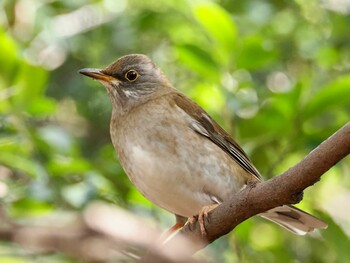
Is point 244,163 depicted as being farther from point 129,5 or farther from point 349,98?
point 129,5

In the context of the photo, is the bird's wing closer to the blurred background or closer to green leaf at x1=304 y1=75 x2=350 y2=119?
the blurred background

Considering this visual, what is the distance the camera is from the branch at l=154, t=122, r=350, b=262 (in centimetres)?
207

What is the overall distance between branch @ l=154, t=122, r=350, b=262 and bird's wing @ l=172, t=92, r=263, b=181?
148 centimetres

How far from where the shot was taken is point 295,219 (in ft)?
14.8

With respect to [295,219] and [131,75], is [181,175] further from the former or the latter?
[131,75]

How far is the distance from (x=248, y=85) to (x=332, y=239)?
144cm

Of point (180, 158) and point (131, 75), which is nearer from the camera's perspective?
point (180, 158)

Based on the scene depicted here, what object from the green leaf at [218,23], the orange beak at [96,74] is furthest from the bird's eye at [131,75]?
the green leaf at [218,23]

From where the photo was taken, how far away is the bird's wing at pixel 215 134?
4.46m

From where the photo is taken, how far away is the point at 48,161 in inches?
183

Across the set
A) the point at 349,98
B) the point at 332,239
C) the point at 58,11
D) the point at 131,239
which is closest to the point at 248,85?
the point at 349,98

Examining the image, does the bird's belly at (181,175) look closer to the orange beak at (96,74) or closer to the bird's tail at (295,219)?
the bird's tail at (295,219)

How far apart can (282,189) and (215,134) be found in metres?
2.19

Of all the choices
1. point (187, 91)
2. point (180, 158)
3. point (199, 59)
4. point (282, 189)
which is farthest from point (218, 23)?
point (282, 189)
